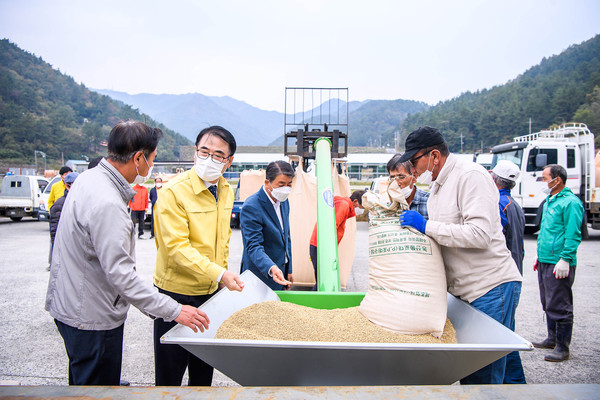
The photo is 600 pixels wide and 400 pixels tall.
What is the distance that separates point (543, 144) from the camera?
1032 centimetres

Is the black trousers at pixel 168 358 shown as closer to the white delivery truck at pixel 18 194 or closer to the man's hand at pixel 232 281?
the man's hand at pixel 232 281

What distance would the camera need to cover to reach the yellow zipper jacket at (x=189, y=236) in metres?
1.93

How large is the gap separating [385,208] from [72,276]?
1540 millimetres

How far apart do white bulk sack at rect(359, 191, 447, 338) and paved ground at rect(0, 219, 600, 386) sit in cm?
168

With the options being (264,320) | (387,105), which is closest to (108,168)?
(264,320)

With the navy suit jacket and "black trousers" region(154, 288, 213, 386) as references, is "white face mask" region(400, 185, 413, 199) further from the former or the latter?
"black trousers" region(154, 288, 213, 386)

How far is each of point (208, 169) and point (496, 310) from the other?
169cm

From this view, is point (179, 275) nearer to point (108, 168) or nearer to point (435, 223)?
point (108, 168)

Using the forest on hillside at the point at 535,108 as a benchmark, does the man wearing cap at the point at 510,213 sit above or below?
below

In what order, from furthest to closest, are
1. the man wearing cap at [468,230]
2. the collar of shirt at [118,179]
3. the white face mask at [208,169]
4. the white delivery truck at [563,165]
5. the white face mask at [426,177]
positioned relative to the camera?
the white delivery truck at [563,165], the white face mask at [208,169], the white face mask at [426,177], the man wearing cap at [468,230], the collar of shirt at [118,179]

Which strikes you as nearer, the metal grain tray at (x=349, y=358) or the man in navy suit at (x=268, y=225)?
the metal grain tray at (x=349, y=358)

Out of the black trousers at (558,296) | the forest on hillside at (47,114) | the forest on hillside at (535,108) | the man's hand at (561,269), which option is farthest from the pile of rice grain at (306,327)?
the forest on hillside at (535,108)

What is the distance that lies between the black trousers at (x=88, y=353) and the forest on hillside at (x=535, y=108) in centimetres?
4743

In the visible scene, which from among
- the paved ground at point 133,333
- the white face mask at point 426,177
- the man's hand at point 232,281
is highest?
the white face mask at point 426,177
